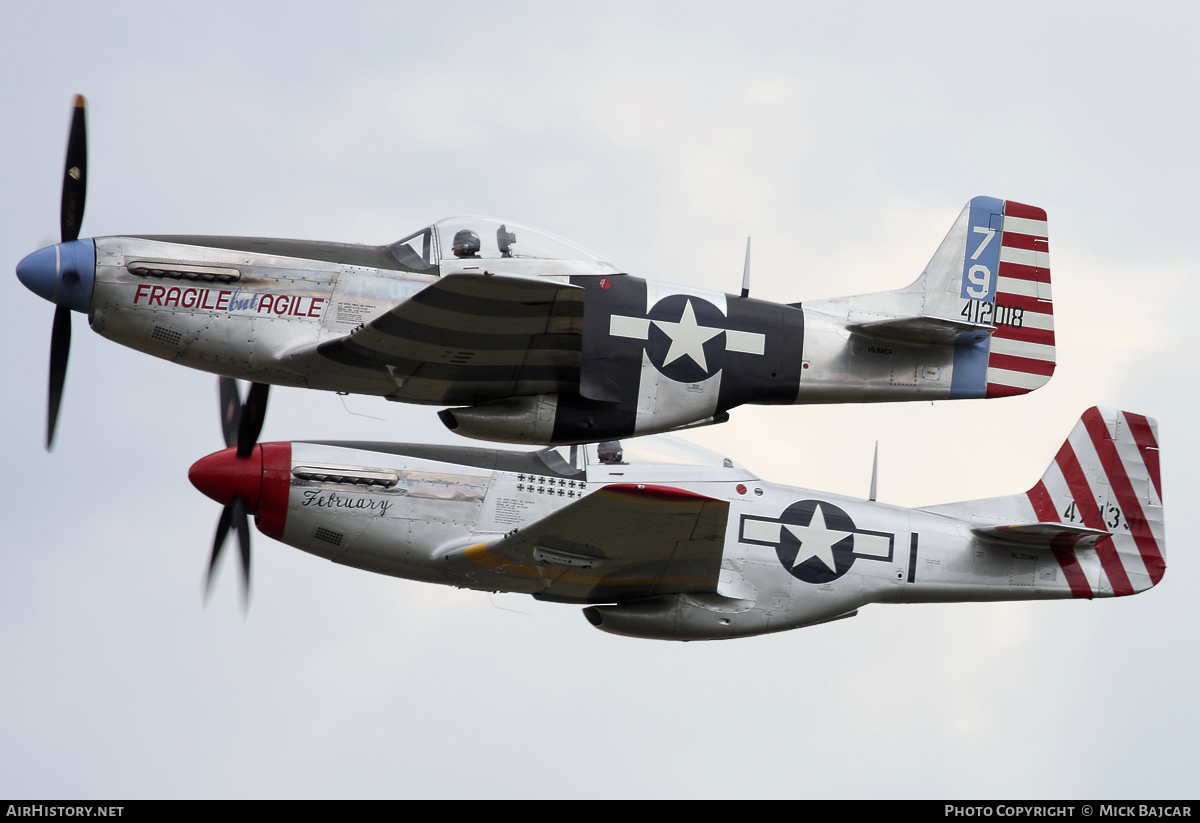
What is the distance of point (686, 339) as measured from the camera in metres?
20.1

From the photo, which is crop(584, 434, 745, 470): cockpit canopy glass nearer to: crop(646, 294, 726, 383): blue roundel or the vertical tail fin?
crop(646, 294, 726, 383): blue roundel

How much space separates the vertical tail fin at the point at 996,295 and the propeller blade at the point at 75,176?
947 cm

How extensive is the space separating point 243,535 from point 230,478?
2.25 ft

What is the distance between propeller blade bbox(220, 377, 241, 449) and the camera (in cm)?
2333

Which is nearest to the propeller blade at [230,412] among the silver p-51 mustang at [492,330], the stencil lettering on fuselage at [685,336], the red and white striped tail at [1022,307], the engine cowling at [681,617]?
the silver p-51 mustang at [492,330]

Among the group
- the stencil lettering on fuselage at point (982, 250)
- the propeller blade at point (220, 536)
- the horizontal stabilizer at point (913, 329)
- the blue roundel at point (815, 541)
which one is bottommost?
the propeller blade at point (220, 536)

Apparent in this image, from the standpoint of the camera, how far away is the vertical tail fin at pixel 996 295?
21281 mm

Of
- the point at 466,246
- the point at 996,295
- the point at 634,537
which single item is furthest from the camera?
the point at 996,295

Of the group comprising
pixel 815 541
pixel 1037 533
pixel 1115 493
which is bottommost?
pixel 815 541

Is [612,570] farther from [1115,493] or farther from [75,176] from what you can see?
[1115,493]

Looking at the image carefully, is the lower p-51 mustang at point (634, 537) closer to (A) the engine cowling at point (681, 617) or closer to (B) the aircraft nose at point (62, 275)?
(A) the engine cowling at point (681, 617)

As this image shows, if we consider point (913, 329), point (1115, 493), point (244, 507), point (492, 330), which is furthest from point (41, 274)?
point (1115, 493)

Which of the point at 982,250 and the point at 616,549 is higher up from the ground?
the point at 982,250

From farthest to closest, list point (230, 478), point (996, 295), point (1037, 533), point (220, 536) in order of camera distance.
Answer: point (1037, 533)
point (996, 295)
point (220, 536)
point (230, 478)
